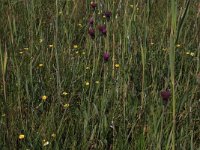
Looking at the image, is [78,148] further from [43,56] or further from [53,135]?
[43,56]

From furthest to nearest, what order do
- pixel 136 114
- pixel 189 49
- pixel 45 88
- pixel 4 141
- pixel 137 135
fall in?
pixel 189 49, pixel 45 88, pixel 136 114, pixel 137 135, pixel 4 141

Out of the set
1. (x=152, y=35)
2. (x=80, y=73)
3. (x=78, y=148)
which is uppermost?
(x=152, y=35)

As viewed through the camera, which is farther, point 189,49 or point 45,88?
point 189,49

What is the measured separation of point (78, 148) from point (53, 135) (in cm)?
11

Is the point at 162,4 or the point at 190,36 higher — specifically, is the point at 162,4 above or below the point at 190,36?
above

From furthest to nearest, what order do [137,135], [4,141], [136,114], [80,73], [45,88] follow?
[80,73] < [45,88] < [136,114] < [137,135] < [4,141]

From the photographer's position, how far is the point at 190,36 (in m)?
2.39

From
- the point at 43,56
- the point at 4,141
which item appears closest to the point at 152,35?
the point at 43,56

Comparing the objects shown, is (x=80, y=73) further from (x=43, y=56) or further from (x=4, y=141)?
(x=4, y=141)

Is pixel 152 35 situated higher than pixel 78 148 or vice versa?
pixel 152 35

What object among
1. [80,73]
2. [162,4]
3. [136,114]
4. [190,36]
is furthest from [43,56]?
[162,4]

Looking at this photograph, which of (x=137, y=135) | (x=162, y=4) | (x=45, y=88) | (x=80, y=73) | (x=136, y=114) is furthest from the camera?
(x=162, y=4)

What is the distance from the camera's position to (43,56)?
2004 mm

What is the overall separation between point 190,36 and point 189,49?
15cm
